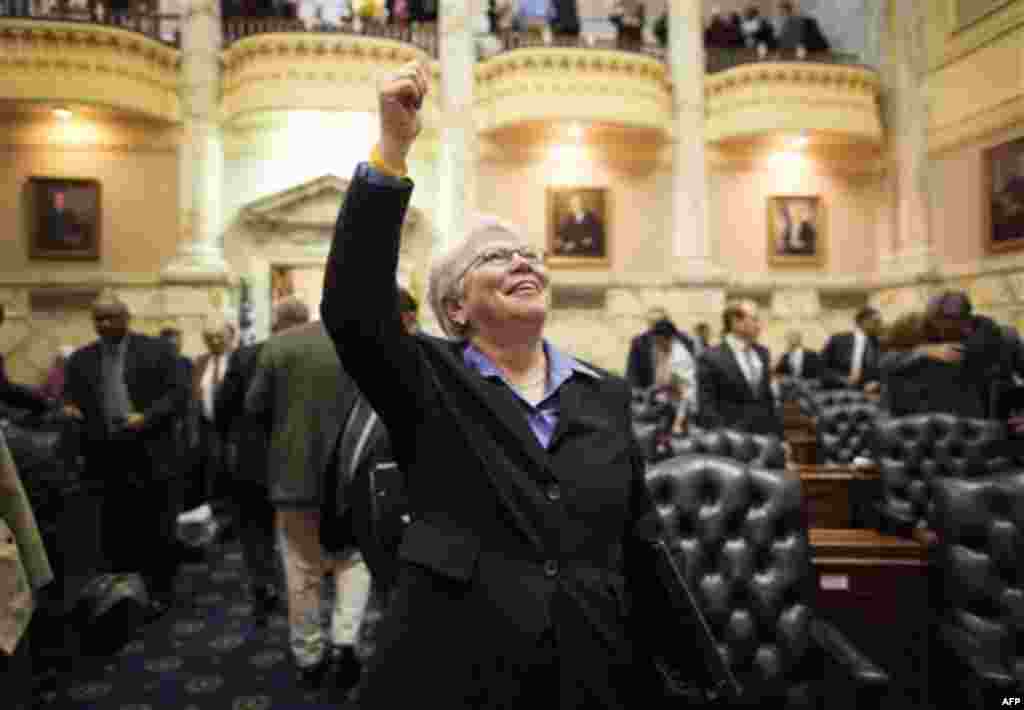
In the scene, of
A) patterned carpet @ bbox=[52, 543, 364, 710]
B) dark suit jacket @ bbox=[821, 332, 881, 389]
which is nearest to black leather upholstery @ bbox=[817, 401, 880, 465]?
dark suit jacket @ bbox=[821, 332, 881, 389]

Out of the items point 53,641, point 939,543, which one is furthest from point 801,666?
point 53,641

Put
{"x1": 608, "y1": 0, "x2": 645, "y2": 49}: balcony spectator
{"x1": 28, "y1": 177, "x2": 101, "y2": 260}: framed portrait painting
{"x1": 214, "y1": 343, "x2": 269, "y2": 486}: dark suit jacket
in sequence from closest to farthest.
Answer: {"x1": 214, "y1": 343, "x2": 269, "y2": 486}: dark suit jacket
{"x1": 28, "y1": 177, "x2": 101, "y2": 260}: framed portrait painting
{"x1": 608, "y1": 0, "x2": 645, "y2": 49}: balcony spectator

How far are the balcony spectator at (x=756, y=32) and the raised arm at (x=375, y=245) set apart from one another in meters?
12.9

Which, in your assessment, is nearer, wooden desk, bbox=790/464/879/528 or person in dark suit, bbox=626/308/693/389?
wooden desk, bbox=790/464/879/528

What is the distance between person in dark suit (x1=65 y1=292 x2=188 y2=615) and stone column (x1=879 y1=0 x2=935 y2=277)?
10.3 meters

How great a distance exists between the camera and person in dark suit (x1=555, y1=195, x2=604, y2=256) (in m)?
12.0

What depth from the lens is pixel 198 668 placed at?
3354 millimetres

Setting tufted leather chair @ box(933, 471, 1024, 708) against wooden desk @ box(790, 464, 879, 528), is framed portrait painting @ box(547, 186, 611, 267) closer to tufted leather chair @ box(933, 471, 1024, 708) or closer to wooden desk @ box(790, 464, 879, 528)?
wooden desk @ box(790, 464, 879, 528)

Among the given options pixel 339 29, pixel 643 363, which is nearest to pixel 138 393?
pixel 643 363

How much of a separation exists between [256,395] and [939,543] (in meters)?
2.83

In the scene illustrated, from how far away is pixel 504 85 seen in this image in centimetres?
1125

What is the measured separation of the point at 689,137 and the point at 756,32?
2401 millimetres

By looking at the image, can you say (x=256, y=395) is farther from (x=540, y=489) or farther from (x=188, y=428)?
(x=540, y=489)

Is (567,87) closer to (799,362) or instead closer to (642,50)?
(642,50)
